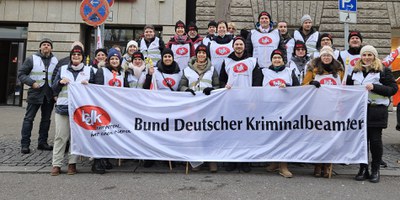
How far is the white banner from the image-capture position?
5.13 meters

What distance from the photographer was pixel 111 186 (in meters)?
4.56

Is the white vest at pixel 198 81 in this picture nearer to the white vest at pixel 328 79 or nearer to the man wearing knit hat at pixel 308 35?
the white vest at pixel 328 79

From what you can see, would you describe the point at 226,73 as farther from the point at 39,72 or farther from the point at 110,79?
the point at 39,72

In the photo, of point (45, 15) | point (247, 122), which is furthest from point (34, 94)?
point (45, 15)

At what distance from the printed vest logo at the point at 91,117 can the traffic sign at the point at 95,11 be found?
8.22ft

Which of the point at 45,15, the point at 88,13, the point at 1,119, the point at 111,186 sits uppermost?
the point at 45,15

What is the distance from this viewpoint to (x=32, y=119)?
6.40 m

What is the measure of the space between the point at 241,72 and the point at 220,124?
908mm

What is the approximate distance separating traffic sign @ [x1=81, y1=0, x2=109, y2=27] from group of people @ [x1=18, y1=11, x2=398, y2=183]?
3.22ft

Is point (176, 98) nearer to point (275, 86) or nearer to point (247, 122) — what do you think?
point (247, 122)

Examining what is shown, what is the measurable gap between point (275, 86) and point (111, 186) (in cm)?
276

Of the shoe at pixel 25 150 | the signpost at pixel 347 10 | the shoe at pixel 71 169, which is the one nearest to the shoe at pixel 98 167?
the shoe at pixel 71 169

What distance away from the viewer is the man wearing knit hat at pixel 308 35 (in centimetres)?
666

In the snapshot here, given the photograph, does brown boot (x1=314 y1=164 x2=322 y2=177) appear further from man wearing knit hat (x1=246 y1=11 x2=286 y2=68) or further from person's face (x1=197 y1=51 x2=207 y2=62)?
person's face (x1=197 y1=51 x2=207 y2=62)
